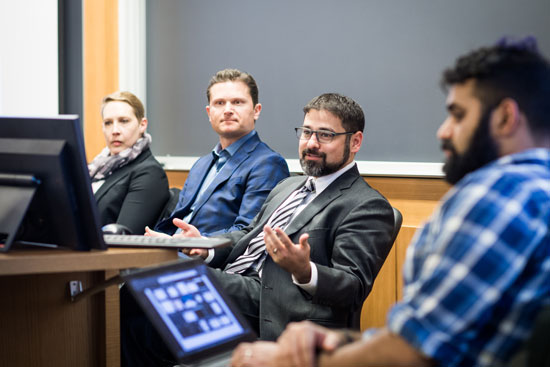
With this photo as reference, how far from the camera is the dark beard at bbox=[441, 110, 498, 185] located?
0.96m

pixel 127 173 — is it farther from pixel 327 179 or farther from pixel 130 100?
pixel 327 179

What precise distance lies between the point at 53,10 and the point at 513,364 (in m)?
4.02

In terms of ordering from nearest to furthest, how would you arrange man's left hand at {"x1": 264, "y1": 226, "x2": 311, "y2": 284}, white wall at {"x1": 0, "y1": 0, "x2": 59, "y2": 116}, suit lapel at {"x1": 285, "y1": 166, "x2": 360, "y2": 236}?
1. man's left hand at {"x1": 264, "y1": 226, "x2": 311, "y2": 284}
2. suit lapel at {"x1": 285, "y1": 166, "x2": 360, "y2": 236}
3. white wall at {"x1": 0, "y1": 0, "x2": 59, "y2": 116}

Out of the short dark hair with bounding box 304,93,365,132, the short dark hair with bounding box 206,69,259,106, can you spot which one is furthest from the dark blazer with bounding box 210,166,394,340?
the short dark hair with bounding box 206,69,259,106

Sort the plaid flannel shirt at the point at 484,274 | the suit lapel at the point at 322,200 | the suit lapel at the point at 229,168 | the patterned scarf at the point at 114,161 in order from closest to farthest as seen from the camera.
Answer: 1. the plaid flannel shirt at the point at 484,274
2. the suit lapel at the point at 322,200
3. the suit lapel at the point at 229,168
4. the patterned scarf at the point at 114,161

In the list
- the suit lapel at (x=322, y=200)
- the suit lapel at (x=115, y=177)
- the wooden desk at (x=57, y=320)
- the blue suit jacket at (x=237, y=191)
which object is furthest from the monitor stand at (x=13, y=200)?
the suit lapel at (x=115, y=177)

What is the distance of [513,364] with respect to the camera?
0.87m

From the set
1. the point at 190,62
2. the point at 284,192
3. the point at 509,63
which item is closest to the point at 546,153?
the point at 509,63

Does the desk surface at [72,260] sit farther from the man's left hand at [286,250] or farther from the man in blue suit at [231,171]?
the man in blue suit at [231,171]

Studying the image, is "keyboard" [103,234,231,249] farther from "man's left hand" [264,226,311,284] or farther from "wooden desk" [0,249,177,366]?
"man's left hand" [264,226,311,284]

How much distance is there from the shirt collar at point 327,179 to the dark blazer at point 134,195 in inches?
39.1

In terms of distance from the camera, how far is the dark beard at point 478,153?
37.9 inches

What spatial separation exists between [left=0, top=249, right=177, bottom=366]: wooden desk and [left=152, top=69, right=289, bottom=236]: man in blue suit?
3.07 feet

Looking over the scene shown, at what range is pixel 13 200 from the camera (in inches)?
52.1
